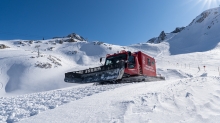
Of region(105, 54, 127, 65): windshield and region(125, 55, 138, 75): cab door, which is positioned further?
region(105, 54, 127, 65): windshield

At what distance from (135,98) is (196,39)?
2766 inches

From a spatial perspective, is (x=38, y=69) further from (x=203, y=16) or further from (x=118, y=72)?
(x=203, y=16)

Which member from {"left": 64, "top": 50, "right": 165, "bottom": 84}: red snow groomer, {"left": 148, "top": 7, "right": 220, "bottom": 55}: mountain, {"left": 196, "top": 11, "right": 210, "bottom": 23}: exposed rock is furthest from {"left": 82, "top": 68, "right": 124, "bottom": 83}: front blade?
{"left": 196, "top": 11, "right": 210, "bottom": 23}: exposed rock

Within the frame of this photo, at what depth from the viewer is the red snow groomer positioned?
10641mm

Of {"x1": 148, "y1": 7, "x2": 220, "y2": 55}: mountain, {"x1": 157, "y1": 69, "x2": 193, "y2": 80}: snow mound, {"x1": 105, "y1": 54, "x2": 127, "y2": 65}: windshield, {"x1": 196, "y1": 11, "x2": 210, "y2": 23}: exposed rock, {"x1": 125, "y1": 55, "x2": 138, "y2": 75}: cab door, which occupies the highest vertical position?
{"x1": 196, "y1": 11, "x2": 210, "y2": 23}: exposed rock

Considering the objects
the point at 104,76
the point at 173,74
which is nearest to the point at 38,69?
the point at 173,74

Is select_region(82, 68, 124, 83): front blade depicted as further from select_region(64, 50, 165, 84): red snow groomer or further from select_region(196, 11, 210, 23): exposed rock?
select_region(196, 11, 210, 23): exposed rock

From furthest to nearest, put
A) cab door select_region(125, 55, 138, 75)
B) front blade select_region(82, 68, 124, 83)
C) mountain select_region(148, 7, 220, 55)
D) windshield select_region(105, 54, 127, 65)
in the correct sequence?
mountain select_region(148, 7, 220, 55) < windshield select_region(105, 54, 127, 65) < cab door select_region(125, 55, 138, 75) < front blade select_region(82, 68, 124, 83)

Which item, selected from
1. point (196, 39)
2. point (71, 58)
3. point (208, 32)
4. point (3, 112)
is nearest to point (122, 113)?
point (3, 112)

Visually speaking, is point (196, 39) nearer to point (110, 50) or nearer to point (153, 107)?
point (110, 50)

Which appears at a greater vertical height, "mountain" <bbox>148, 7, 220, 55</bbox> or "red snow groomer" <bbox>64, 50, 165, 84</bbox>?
"mountain" <bbox>148, 7, 220, 55</bbox>

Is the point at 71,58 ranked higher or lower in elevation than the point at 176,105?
higher

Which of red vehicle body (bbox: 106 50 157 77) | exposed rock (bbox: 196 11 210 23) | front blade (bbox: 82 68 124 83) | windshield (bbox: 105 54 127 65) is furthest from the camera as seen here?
exposed rock (bbox: 196 11 210 23)

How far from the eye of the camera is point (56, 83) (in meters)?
24.2
